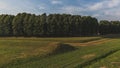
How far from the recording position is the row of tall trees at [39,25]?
431ft

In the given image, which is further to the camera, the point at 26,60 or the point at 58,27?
the point at 58,27

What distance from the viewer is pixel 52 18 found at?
143875 millimetres

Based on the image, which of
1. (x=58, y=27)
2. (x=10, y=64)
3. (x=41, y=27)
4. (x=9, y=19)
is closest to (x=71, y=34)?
(x=58, y=27)

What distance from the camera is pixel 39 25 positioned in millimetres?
133625

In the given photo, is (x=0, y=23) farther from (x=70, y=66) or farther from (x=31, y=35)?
(x=70, y=66)

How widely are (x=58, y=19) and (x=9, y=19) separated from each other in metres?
27.1

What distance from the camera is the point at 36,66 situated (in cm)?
3506

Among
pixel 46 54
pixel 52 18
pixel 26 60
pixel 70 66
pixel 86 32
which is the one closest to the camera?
pixel 70 66

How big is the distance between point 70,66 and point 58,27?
343 ft

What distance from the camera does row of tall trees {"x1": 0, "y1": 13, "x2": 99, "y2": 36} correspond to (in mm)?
131250

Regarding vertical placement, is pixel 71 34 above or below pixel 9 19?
below

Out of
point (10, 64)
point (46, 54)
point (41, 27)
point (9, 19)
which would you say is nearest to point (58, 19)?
point (41, 27)

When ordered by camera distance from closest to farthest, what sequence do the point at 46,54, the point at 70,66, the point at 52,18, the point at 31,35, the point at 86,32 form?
1. the point at 70,66
2. the point at 46,54
3. the point at 31,35
4. the point at 52,18
5. the point at 86,32

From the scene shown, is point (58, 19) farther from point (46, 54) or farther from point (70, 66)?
point (70, 66)
